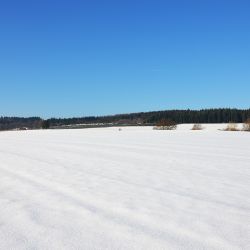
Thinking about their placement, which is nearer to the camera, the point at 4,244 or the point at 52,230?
the point at 4,244

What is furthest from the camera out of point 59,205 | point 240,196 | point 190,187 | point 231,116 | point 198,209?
point 231,116

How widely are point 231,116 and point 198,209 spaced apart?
118m

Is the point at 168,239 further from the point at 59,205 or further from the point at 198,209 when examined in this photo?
the point at 59,205

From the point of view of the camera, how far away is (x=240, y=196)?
7.47 metres

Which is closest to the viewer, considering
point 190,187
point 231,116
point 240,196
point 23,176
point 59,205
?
point 59,205

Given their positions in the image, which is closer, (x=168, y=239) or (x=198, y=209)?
(x=168, y=239)

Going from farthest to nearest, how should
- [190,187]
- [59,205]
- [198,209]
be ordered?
1. [190,187]
2. [59,205]
3. [198,209]

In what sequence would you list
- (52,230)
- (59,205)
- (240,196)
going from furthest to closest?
(240,196)
(59,205)
(52,230)

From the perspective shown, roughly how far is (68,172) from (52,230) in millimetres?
5885

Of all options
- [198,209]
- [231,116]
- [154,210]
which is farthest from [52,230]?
[231,116]

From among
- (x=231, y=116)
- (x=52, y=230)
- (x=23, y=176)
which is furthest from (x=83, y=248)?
(x=231, y=116)

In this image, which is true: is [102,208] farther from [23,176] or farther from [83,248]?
[23,176]

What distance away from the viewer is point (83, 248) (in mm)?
4715

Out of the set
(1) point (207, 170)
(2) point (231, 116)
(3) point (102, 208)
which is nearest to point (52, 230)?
(3) point (102, 208)
